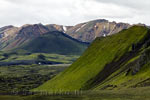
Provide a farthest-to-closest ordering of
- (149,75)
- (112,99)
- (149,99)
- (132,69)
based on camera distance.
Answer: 1. (132,69)
2. (149,75)
3. (112,99)
4. (149,99)

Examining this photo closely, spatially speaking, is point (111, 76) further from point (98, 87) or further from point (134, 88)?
point (134, 88)

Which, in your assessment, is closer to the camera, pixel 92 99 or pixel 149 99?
pixel 149 99

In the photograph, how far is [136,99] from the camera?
378 feet

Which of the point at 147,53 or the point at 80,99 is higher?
the point at 147,53

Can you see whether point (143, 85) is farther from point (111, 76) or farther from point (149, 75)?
point (111, 76)

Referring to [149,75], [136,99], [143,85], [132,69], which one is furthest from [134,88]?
[136,99]

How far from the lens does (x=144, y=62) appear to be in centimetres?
19300

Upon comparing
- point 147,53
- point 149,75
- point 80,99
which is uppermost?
point 147,53


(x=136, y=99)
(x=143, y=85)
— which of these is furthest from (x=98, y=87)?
(x=136, y=99)

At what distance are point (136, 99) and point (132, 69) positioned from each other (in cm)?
7653

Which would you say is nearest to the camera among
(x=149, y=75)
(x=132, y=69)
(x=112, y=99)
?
(x=112, y=99)

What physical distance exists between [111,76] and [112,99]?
77437 millimetres

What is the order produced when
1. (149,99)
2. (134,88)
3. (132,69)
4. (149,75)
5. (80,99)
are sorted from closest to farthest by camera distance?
(149,99), (80,99), (134,88), (149,75), (132,69)

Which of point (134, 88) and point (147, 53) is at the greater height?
point (147, 53)
